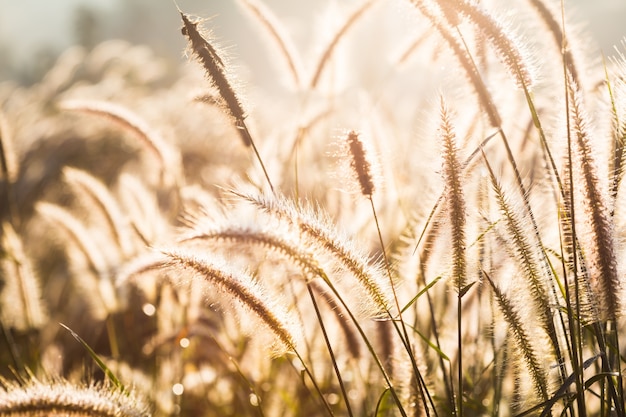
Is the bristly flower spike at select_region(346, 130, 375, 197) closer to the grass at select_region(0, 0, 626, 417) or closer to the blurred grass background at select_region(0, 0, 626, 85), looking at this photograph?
the grass at select_region(0, 0, 626, 417)

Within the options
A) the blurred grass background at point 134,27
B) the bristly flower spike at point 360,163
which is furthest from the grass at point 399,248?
the blurred grass background at point 134,27

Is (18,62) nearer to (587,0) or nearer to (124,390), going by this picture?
(587,0)

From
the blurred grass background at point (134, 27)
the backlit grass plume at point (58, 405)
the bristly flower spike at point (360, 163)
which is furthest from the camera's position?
the blurred grass background at point (134, 27)

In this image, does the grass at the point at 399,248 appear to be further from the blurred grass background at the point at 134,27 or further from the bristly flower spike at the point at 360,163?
the blurred grass background at the point at 134,27

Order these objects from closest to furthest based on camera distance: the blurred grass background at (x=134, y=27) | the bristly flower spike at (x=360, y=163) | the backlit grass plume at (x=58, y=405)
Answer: the backlit grass plume at (x=58, y=405) < the bristly flower spike at (x=360, y=163) < the blurred grass background at (x=134, y=27)

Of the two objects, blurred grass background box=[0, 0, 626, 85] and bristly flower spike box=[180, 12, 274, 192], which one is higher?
blurred grass background box=[0, 0, 626, 85]

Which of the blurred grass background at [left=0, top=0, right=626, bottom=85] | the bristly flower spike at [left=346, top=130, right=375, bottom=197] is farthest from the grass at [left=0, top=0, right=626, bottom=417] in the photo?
the blurred grass background at [left=0, top=0, right=626, bottom=85]

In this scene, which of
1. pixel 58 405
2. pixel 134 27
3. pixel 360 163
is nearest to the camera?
pixel 58 405

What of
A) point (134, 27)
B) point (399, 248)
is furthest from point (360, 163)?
Result: point (134, 27)

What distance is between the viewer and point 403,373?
1.59m

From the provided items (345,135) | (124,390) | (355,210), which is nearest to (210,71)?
(345,135)

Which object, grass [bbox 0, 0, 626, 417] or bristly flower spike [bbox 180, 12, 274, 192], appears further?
bristly flower spike [bbox 180, 12, 274, 192]

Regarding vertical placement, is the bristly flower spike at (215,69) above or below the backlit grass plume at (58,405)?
above

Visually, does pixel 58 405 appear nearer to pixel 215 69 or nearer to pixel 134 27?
pixel 215 69
